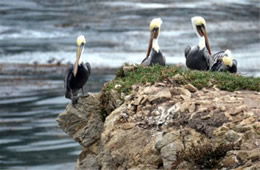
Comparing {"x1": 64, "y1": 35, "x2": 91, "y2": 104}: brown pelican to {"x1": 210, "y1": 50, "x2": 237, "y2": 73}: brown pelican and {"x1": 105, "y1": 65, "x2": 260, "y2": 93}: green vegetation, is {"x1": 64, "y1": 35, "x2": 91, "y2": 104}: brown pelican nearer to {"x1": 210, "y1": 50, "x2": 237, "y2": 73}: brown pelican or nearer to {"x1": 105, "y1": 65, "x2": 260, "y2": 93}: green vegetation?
{"x1": 105, "y1": 65, "x2": 260, "y2": 93}: green vegetation

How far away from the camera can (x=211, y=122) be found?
10367 mm

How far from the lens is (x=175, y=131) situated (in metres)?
10.4

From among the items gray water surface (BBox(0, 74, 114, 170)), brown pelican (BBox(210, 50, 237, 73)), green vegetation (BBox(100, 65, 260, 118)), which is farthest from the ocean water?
green vegetation (BBox(100, 65, 260, 118))

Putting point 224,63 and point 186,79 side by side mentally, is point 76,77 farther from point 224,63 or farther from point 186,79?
point 186,79

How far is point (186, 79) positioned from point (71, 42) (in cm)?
2433

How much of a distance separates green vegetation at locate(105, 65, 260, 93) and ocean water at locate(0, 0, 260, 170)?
8263mm

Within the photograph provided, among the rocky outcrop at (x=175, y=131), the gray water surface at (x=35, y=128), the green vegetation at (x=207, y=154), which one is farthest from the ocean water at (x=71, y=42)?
the green vegetation at (x=207, y=154)

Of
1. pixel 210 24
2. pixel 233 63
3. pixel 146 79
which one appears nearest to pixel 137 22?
pixel 210 24

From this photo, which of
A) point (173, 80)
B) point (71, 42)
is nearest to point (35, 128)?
point (173, 80)

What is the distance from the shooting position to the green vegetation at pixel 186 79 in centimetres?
1170

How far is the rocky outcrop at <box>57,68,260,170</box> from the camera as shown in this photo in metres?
9.84

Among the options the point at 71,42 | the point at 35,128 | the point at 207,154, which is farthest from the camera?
the point at 71,42

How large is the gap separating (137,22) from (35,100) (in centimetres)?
1458

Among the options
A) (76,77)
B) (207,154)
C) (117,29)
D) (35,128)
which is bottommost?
(35,128)
